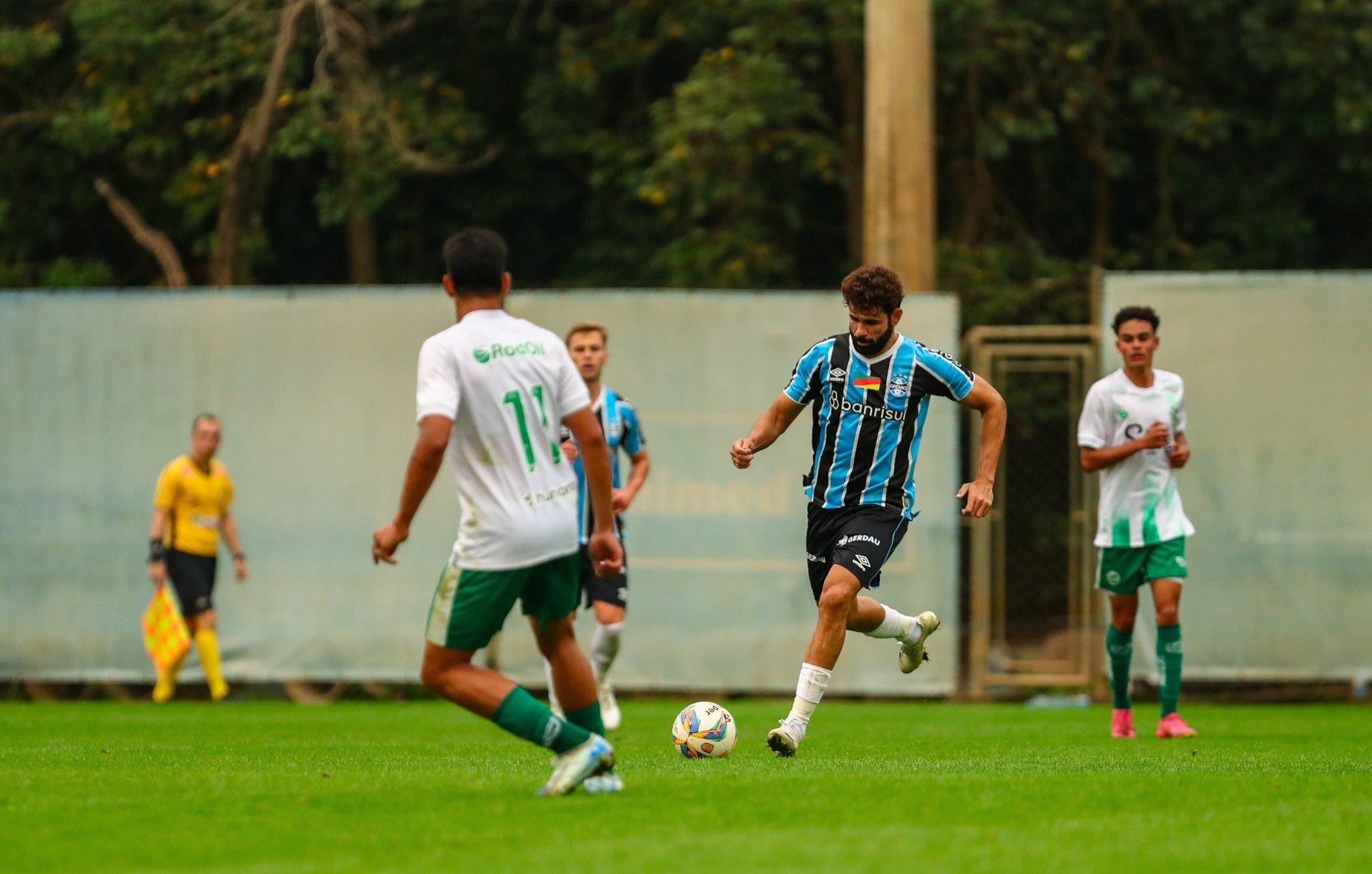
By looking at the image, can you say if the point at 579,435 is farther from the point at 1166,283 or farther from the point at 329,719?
the point at 1166,283

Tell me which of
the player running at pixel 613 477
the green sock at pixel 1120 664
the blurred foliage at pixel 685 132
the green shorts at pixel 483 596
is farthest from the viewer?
the blurred foliage at pixel 685 132

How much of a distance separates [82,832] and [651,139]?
45.5 feet

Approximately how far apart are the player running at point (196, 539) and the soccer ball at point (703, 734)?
6330 mm

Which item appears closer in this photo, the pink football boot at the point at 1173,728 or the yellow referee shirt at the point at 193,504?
the pink football boot at the point at 1173,728

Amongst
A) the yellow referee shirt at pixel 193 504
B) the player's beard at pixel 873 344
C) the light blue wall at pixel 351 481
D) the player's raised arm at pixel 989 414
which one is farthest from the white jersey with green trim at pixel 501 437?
the yellow referee shirt at pixel 193 504

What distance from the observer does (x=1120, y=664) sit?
955 centimetres

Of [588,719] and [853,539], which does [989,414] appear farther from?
[588,719]

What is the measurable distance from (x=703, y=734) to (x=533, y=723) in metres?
1.99

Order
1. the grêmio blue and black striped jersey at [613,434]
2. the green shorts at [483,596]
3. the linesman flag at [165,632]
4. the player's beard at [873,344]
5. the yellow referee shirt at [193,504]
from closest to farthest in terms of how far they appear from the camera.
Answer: the green shorts at [483,596], the player's beard at [873,344], the grêmio blue and black striped jersey at [613,434], the yellow referee shirt at [193,504], the linesman flag at [165,632]

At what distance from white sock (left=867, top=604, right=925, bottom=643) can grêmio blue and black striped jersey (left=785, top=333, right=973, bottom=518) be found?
67 cm

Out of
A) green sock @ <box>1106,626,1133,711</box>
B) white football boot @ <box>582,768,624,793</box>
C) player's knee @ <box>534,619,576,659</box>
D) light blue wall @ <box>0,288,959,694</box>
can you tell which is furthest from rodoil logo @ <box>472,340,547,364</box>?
light blue wall @ <box>0,288,959,694</box>

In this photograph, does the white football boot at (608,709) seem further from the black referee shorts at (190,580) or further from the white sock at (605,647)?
the black referee shorts at (190,580)

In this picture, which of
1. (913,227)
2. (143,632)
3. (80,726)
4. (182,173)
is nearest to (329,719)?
(80,726)

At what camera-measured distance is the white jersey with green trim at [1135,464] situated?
942 cm
